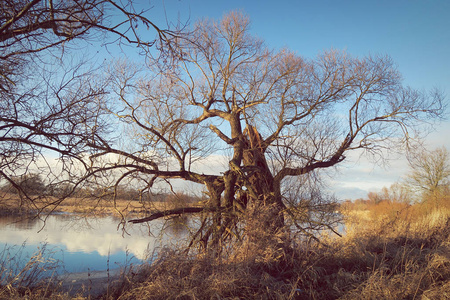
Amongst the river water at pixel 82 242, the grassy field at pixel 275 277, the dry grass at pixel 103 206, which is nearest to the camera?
the grassy field at pixel 275 277

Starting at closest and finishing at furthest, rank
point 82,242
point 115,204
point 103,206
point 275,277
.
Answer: point 275,277
point 115,204
point 103,206
point 82,242

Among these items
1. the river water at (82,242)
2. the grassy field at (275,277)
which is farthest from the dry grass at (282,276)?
the river water at (82,242)

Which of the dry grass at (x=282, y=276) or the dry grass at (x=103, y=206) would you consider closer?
the dry grass at (x=282, y=276)

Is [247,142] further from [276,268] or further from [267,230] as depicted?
[276,268]

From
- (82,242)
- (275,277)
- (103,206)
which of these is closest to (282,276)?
(275,277)

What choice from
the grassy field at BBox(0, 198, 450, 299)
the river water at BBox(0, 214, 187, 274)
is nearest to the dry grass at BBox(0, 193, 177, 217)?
the river water at BBox(0, 214, 187, 274)

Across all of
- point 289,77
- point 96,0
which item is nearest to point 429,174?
point 289,77

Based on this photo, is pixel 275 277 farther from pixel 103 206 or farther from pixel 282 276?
pixel 103 206

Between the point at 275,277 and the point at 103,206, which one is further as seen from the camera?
the point at 103,206

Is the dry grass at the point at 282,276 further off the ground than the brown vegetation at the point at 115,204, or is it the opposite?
the brown vegetation at the point at 115,204

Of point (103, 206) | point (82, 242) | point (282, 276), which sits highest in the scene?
point (103, 206)

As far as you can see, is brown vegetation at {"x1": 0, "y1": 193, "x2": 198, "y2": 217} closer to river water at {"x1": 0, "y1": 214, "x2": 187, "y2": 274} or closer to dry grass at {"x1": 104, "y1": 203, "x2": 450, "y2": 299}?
river water at {"x1": 0, "y1": 214, "x2": 187, "y2": 274}

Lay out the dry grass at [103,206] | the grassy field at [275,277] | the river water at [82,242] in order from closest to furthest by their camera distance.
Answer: the grassy field at [275,277], the dry grass at [103,206], the river water at [82,242]

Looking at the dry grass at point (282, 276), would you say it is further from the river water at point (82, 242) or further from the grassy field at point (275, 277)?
the river water at point (82, 242)
